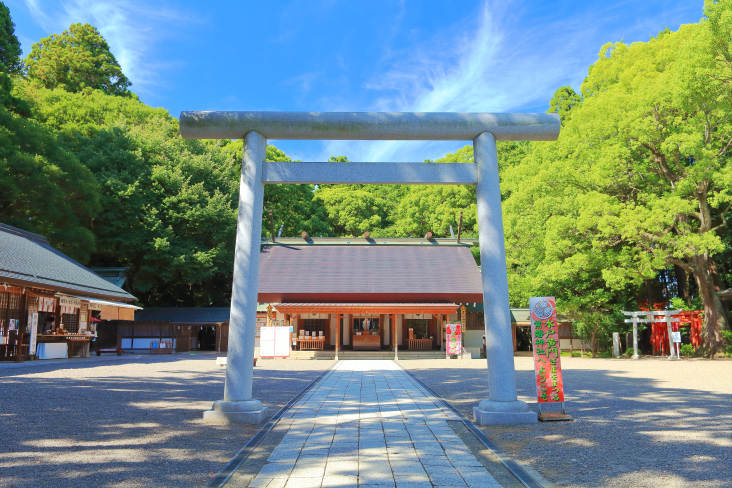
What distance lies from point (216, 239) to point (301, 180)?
20796 mm

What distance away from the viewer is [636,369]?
44.7 feet

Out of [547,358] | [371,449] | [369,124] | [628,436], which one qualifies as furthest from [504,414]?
[369,124]

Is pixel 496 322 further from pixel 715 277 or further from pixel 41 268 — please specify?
pixel 715 277

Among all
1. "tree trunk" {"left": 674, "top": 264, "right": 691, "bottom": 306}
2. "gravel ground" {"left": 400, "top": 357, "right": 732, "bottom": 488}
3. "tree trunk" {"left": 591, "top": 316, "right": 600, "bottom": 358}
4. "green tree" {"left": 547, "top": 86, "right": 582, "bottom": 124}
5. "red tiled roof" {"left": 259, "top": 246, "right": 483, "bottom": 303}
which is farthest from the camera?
"green tree" {"left": 547, "top": 86, "right": 582, "bottom": 124}

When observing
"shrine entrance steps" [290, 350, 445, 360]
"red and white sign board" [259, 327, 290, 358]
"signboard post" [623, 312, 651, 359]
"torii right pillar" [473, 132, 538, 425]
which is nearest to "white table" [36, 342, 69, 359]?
"red and white sign board" [259, 327, 290, 358]

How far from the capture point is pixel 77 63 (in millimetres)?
34344

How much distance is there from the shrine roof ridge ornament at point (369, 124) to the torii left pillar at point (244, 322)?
714 millimetres

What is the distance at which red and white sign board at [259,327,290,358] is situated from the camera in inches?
642

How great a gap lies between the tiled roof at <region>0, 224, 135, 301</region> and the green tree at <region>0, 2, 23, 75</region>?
11.4 meters

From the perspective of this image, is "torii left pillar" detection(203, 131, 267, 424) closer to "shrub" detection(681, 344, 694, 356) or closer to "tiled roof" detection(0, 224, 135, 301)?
"tiled roof" detection(0, 224, 135, 301)

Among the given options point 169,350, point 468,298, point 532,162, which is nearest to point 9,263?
point 169,350

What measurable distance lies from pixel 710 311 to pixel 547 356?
48.4 ft

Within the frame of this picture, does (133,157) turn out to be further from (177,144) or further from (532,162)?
(532,162)

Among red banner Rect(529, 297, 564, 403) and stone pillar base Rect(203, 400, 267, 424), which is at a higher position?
red banner Rect(529, 297, 564, 403)
